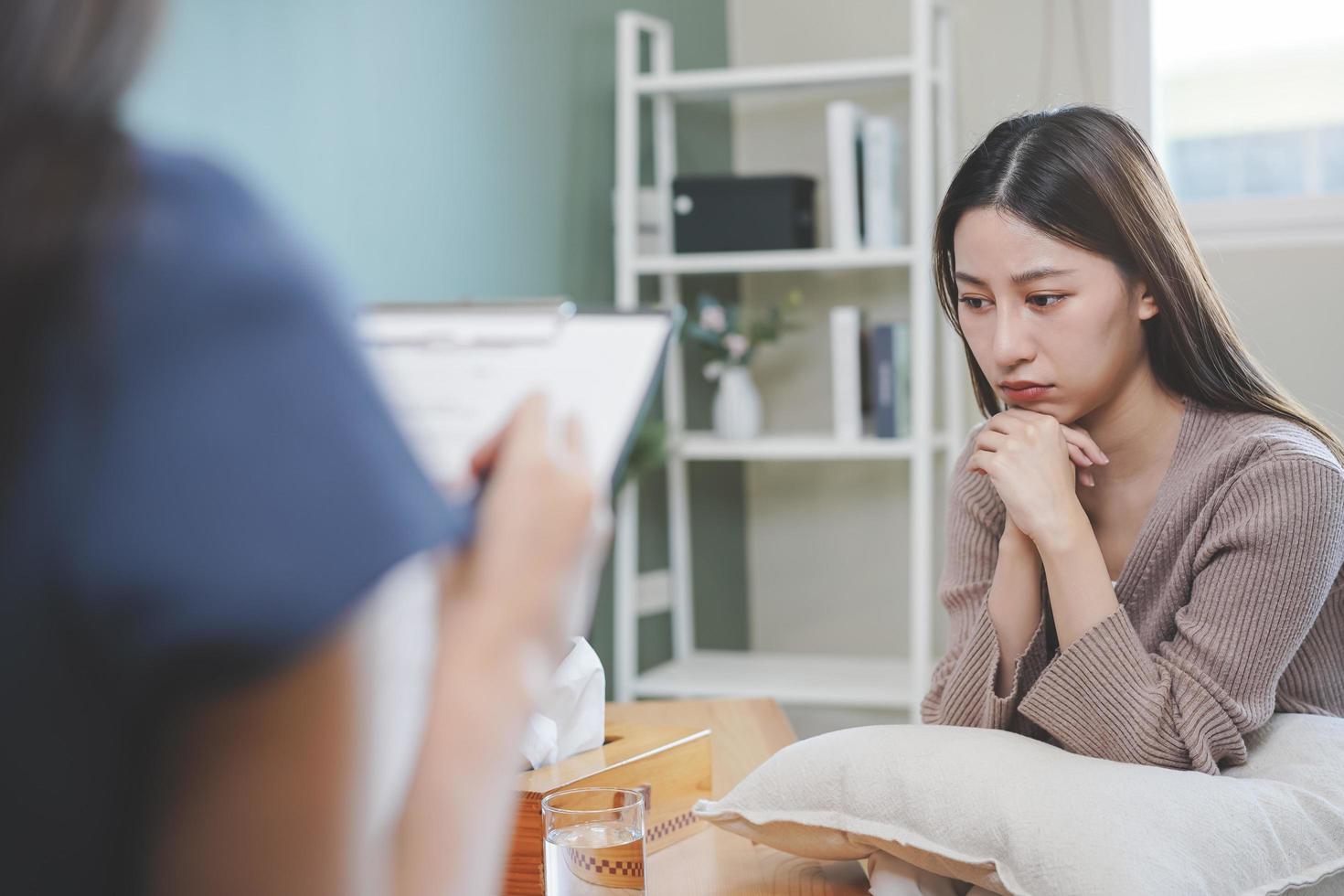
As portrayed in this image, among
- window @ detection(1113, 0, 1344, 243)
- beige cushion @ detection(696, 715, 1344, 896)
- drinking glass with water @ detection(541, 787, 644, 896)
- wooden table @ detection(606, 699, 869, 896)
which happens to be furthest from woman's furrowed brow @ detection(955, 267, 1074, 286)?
window @ detection(1113, 0, 1344, 243)

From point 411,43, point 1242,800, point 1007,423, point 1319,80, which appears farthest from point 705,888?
point 1319,80

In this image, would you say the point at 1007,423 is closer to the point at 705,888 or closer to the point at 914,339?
the point at 705,888

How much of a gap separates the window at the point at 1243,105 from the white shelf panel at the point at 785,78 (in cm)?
60

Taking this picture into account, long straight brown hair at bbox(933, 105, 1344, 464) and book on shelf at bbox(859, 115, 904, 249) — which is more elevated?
book on shelf at bbox(859, 115, 904, 249)

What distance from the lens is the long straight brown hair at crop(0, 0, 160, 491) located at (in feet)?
0.99

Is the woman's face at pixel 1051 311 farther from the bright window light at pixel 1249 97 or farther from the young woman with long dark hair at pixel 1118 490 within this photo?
the bright window light at pixel 1249 97

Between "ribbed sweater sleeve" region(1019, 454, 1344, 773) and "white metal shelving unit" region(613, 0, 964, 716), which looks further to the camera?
"white metal shelving unit" region(613, 0, 964, 716)

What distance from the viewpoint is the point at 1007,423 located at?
1.39 metres

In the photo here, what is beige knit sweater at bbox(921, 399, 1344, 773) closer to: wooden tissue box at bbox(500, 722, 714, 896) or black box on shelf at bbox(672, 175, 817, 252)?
wooden tissue box at bbox(500, 722, 714, 896)

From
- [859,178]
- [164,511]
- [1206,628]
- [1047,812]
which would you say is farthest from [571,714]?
[859,178]

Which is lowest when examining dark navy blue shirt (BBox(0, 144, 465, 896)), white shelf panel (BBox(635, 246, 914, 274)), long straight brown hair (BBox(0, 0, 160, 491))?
dark navy blue shirt (BBox(0, 144, 465, 896))

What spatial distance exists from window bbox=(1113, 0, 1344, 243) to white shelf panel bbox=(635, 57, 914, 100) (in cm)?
60

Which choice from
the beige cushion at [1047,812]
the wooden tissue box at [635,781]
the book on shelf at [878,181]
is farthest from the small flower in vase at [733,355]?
the beige cushion at [1047,812]

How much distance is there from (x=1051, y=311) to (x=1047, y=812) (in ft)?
1.78
